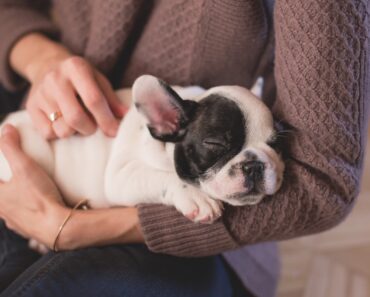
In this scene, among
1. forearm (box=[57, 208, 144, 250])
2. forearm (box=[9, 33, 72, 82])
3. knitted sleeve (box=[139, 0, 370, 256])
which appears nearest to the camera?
knitted sleeve (box=[139, 0, 370, 256])

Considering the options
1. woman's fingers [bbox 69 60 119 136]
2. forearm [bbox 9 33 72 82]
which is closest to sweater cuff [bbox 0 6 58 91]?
forearm [bbox 9 33 72 82]

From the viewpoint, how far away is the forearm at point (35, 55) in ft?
3.20

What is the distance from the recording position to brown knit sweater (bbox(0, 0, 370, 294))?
26.6 inches

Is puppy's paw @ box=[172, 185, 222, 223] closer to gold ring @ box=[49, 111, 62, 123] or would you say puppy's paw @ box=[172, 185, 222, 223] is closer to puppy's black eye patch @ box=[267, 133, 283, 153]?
puppy's black eye patch @ box=[267, 133, 283, 153]

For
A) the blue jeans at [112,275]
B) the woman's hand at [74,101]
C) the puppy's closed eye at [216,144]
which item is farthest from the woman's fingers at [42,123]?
the puppy's closed eye at [216,144]

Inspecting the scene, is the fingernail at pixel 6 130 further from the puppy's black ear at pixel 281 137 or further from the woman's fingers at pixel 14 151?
the puppy's black ear at pixel 281 137

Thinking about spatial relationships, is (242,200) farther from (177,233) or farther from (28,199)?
(28,199)

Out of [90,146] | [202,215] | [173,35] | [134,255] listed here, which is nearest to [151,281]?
[134,255]

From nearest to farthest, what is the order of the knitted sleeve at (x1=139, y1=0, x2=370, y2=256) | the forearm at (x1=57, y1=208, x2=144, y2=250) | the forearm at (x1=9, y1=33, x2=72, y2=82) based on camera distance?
the knitted sleeve at (x1=139, y1=0, x2=370, y2=256) < the forearm at (x1=57, y1=208, x2=144, y2=250) < the forearm at (x1=9, y1=33, x2=72, y2=82)

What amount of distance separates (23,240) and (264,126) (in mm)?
556

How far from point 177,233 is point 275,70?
316mm

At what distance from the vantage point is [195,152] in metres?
0.71

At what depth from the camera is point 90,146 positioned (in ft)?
2.89

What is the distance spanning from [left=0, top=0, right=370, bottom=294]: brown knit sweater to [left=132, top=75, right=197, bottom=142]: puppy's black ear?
0.13 m
